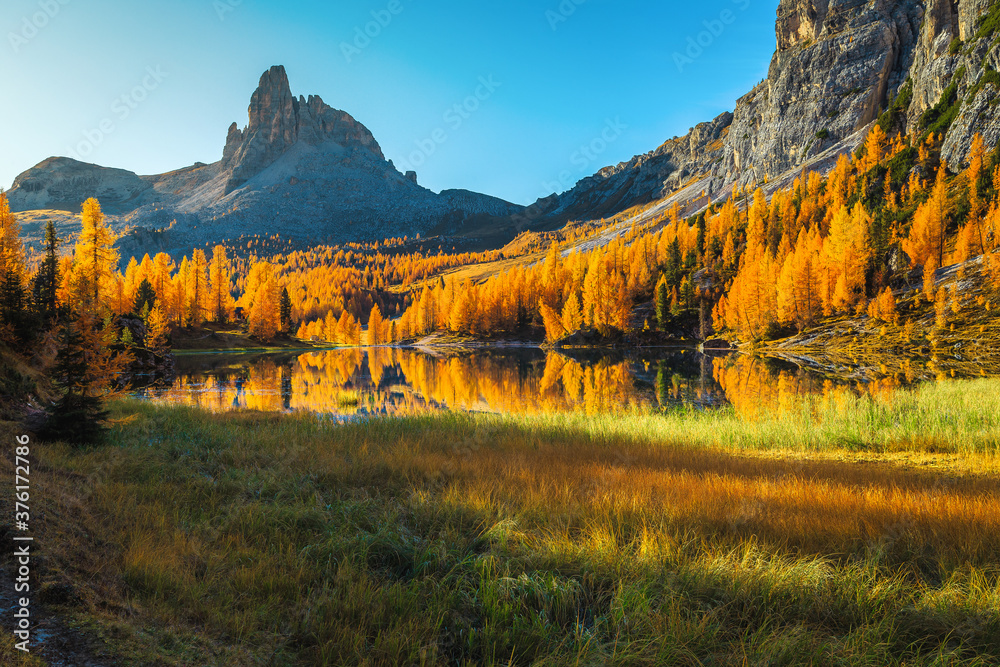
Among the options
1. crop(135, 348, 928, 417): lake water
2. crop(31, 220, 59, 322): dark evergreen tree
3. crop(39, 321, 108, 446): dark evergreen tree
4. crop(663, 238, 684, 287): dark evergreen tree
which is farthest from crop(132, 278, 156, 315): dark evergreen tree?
crop(663, 238, 684, 287): dark evergreen tree

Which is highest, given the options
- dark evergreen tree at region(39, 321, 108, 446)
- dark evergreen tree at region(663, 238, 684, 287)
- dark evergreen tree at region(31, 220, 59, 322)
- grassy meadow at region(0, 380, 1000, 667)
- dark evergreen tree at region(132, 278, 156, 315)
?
dark evergreen tree at region(663, 238, 684, 287)

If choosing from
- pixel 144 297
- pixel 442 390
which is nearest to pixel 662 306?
pixel 442 390

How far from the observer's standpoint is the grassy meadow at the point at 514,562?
348 centimetres

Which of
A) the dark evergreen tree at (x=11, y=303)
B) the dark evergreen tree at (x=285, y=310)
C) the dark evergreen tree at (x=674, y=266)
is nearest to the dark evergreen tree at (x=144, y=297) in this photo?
the dark evergreen tree at (x=285, y=310)

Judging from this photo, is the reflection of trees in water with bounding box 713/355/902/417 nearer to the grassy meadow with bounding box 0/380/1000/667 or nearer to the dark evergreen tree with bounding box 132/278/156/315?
the grassy meadow with bounding box 0/380/1000/667

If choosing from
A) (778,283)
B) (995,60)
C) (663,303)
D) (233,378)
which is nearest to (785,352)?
(778,283)

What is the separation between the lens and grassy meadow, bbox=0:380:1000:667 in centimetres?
348

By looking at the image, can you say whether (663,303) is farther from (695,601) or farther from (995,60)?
(695,601)

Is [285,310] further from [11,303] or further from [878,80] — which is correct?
[878,80]

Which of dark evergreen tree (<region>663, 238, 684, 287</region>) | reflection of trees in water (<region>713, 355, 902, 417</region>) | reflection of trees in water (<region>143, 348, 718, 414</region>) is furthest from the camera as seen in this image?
dark evergreen tree (<region>663, 238, 684, 287</region>)

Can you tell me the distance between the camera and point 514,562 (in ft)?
16.2

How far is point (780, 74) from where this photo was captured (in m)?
195

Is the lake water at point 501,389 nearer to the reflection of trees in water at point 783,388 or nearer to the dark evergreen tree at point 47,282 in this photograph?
the reflection of trees in water at point 783,388

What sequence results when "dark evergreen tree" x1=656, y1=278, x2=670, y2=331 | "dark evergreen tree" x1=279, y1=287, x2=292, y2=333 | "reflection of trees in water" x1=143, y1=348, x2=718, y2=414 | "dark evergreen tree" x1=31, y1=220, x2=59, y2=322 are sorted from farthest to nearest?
"dark evergreen tree" x1=279, y1=287, x2=292, y2=333 < "dark evergreen tree" x1=656, y1=278, x2=670, y2=331 < "dark evergreen tree" x1=31, y1=220, x2=59, y2=322 < "reflection of trees in water" x1=143, y1=348, x2=718, y2=414
